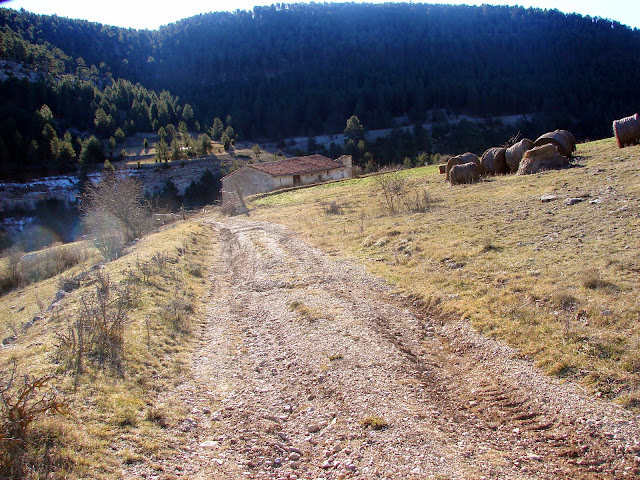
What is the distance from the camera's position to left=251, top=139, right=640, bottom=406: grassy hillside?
575cm

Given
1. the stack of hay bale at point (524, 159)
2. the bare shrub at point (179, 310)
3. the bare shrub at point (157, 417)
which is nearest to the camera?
the bare shrub at point (157, 417)

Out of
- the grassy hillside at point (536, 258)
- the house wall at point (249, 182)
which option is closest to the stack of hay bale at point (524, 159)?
the grassy hillside at point (536, 258)

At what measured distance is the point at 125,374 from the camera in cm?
639

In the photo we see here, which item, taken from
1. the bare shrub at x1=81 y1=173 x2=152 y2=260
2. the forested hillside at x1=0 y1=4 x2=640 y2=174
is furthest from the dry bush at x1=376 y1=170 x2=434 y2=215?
the forested hillside at x1=0 y1=4 x2=640 y2=174

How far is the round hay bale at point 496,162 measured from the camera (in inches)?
850

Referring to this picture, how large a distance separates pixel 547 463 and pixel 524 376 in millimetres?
1528

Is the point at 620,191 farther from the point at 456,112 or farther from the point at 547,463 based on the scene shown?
the point at 456,112

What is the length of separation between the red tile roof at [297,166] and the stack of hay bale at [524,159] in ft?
82.4

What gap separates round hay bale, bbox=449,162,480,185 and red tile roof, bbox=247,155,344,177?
25.4m

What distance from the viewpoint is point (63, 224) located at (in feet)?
194

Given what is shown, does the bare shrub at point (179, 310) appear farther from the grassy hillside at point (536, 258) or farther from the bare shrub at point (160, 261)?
the grassy hillside at point (536, 258)

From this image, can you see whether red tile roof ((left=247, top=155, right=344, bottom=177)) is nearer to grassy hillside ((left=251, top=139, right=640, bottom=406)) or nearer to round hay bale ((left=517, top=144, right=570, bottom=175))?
grassy hillside ((left=251, top=139, right=640, bottom=406))

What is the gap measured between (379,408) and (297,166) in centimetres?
4364

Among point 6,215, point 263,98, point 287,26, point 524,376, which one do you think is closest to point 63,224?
point 6,215
